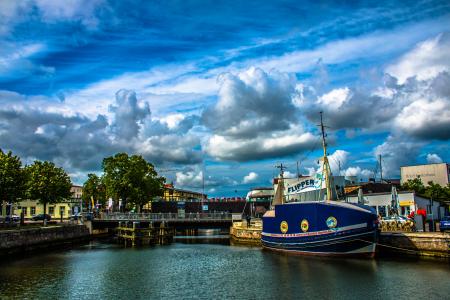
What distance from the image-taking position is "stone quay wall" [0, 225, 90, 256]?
50.0 meters

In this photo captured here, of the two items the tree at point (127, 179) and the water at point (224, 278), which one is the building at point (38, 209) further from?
the water at point (224, 278)

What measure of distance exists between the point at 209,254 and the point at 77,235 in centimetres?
3259

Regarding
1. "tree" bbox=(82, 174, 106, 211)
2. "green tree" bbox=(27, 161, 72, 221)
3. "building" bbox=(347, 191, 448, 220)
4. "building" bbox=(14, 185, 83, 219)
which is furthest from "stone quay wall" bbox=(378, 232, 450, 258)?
"tree" bbox=(82, 174, 106, 211)

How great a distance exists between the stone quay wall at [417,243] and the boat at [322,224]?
3.22m

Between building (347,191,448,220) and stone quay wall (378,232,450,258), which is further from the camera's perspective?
building (347,191,448,220)

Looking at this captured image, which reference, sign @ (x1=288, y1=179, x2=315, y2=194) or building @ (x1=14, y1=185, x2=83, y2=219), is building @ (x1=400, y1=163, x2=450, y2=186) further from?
building @ (x1=14, y1=185, x2=83, y2=219)

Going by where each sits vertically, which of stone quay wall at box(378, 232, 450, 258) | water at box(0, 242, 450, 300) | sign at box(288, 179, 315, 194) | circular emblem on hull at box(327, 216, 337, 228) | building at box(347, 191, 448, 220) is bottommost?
water at box(0, 242, 450, 300)

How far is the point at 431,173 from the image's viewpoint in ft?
354

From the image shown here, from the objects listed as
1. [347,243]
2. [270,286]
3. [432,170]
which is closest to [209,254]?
[347,243]

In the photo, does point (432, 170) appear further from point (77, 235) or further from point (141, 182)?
point (77, 235)

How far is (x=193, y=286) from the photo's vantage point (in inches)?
1289

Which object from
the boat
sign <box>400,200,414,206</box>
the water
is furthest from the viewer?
sign <box>400,200,414,206</box>

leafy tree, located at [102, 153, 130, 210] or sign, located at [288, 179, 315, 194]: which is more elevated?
leafy tree, located at [102, 153, 130, 210]

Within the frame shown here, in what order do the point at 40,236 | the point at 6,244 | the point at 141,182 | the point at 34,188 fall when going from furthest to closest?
the point at 141,182
the point at 34,188
the point at 40,236
the point at 6,244
